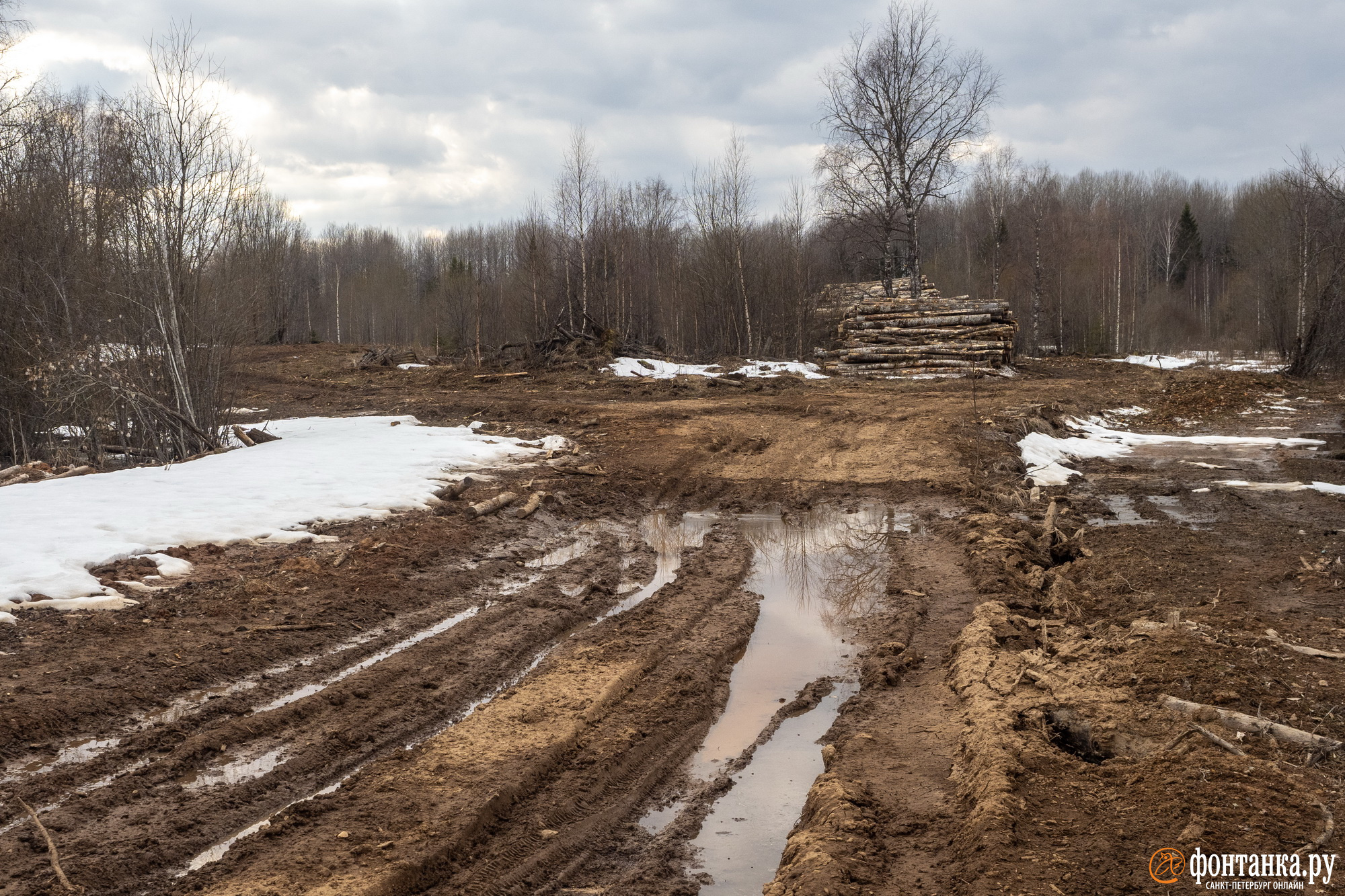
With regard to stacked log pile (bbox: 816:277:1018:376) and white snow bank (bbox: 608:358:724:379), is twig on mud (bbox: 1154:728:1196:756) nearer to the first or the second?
white snow bank (bbox: 608:358:724:379)

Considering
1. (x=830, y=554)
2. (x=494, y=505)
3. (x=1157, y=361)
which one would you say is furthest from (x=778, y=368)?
(x=1157, y=361)

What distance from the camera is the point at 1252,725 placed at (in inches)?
152

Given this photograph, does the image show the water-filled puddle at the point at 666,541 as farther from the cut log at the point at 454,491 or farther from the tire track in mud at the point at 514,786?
the cut log at the point at 454,491

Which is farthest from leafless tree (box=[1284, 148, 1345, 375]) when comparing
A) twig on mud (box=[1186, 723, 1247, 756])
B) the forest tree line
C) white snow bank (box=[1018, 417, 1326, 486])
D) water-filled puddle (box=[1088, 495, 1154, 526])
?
twig on mud (box=[1186, 723, 1247, 756])

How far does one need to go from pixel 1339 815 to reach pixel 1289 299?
32.8 m

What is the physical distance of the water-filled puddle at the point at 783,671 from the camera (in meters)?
3.84

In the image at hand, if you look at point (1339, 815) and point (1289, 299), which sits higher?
point (1289, 299)

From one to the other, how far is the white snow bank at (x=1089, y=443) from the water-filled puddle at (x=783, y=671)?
10.9ft

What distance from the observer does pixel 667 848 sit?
12.2 ft

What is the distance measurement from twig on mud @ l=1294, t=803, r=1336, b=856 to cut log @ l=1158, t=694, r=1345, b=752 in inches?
26.5

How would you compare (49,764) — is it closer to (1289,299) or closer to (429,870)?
(429,870)

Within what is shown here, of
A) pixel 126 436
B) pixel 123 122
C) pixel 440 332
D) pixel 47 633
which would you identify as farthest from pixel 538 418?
pixel 440 332

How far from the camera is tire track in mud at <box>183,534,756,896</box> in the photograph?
3.33 meters

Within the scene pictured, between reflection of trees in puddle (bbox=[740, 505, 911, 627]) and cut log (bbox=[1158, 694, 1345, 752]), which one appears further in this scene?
reflection of trees in puddle (bbox=[740, 505, 911, 627])
